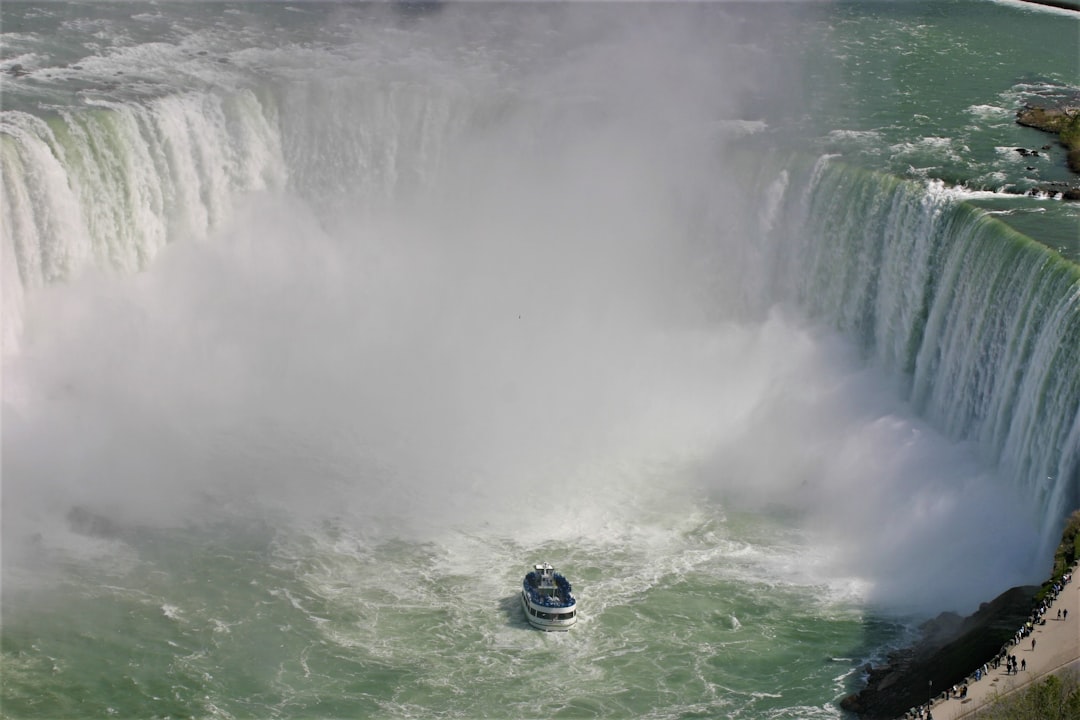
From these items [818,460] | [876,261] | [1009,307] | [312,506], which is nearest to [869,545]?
[818,460]

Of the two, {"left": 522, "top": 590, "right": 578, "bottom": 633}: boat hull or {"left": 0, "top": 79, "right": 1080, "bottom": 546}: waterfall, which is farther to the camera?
{"left": 0, "top": 79, "right": 1080, "bottom": 546}: waterfall

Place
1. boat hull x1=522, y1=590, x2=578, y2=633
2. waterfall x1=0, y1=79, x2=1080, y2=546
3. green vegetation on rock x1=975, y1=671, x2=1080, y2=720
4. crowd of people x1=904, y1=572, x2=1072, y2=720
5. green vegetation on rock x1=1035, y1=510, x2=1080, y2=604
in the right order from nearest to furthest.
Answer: green vegetation on rock x1=975, y1=671, x2=1080, y2=720
crowd of people x1=904, y1=572, x2=1072, y2=720
green vegetation on rock x1=1035, y1=510, x2=1080, y2=604
boat hull x1=522, y1=590, x2=578, y2=633
waterfall x1=0, y1=79, x2=1080, y2=546

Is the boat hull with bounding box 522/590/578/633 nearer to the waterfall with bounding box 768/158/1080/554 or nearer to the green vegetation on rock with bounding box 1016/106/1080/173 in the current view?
the waterfall with bounding box 768/158/1080/554

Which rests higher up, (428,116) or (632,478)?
(428,116)

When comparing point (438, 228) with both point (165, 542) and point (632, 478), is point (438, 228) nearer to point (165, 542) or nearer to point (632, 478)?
point (632, 478)

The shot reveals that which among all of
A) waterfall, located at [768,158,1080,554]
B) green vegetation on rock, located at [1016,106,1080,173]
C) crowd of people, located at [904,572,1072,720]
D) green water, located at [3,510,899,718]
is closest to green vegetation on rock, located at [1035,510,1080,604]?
crowd of people, located at [904,572,1072,720]

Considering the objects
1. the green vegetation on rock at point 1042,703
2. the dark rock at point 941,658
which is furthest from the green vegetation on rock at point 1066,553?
the green vegetation on rock at point 1042,703

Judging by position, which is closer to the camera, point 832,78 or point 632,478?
point 632,478
